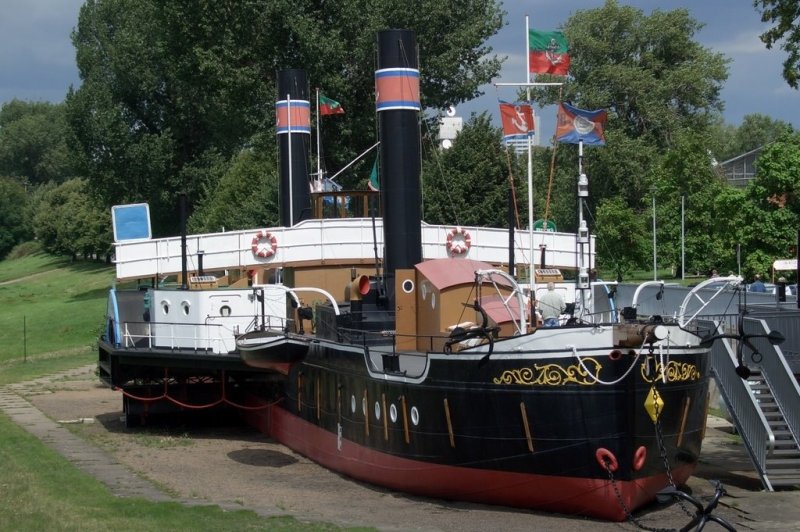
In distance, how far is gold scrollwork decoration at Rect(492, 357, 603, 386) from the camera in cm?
1508

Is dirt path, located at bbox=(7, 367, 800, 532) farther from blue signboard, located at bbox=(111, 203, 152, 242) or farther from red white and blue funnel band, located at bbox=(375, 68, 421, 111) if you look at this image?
red white and blue funnel band, located at bbox=(375, 68, 421, 111)

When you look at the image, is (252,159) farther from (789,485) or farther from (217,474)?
(789,485)

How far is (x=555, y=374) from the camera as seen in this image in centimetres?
1522

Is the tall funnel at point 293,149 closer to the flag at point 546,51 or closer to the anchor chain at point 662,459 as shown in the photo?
the flag at point 546,51

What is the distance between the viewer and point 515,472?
15758 millimetres

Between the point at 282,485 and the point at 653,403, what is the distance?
7362 millimetres

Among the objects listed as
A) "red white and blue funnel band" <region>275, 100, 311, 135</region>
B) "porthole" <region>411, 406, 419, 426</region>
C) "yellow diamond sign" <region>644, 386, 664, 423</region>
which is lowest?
"porthole" <region>411, 406, 419, 426</region>

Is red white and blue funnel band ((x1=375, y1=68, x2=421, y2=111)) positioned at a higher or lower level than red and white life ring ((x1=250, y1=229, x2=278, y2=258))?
higher

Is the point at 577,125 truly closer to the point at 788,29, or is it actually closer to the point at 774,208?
the point at 788,29

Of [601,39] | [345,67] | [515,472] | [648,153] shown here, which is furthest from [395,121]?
[601,39]

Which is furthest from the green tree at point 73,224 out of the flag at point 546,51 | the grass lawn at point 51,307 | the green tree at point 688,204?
the flag at point 546,51

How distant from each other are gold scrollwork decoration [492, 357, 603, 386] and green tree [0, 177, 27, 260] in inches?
4801

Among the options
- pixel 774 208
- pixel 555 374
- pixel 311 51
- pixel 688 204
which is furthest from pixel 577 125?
pixel 688 204

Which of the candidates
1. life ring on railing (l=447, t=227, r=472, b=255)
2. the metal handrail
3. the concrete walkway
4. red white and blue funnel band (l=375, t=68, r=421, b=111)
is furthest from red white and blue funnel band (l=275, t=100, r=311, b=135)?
the metal handrail
